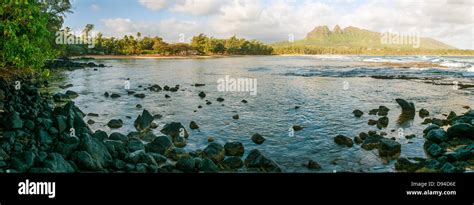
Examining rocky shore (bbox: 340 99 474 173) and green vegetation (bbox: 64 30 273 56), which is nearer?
rocky shore (bbox: 340 99 474 173)

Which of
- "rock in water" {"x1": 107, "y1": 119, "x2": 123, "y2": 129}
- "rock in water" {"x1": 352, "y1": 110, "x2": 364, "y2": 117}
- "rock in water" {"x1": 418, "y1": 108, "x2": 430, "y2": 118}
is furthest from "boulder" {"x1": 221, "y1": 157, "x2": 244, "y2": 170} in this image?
"rock in water" {"x1": 418, "y1": 108, "x2": 430, "y2": 118}

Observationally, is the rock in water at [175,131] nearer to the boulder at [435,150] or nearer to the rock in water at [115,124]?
the rock in water at [115,124]

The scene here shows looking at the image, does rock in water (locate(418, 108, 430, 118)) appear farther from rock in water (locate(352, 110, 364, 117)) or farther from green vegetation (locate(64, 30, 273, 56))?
green vegetation (locate(64, 30, 273, 56))

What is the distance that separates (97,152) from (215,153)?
2254 millimetres

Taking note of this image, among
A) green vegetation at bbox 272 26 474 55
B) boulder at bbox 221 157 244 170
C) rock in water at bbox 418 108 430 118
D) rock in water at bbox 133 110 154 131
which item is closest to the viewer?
boulder at bbox 221 157 244 170

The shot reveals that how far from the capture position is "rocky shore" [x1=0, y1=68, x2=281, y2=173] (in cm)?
707

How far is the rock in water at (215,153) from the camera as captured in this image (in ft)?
28.3

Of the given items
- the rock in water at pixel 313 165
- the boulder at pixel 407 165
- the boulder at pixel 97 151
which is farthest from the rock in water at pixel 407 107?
the boulder at pixel 97 151

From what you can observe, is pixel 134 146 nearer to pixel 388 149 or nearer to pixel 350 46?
pixel 388 149

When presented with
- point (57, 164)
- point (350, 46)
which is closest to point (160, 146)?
point (57, 164)

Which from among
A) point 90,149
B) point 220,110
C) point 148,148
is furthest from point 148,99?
point 90,149

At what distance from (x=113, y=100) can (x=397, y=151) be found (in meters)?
11.7
